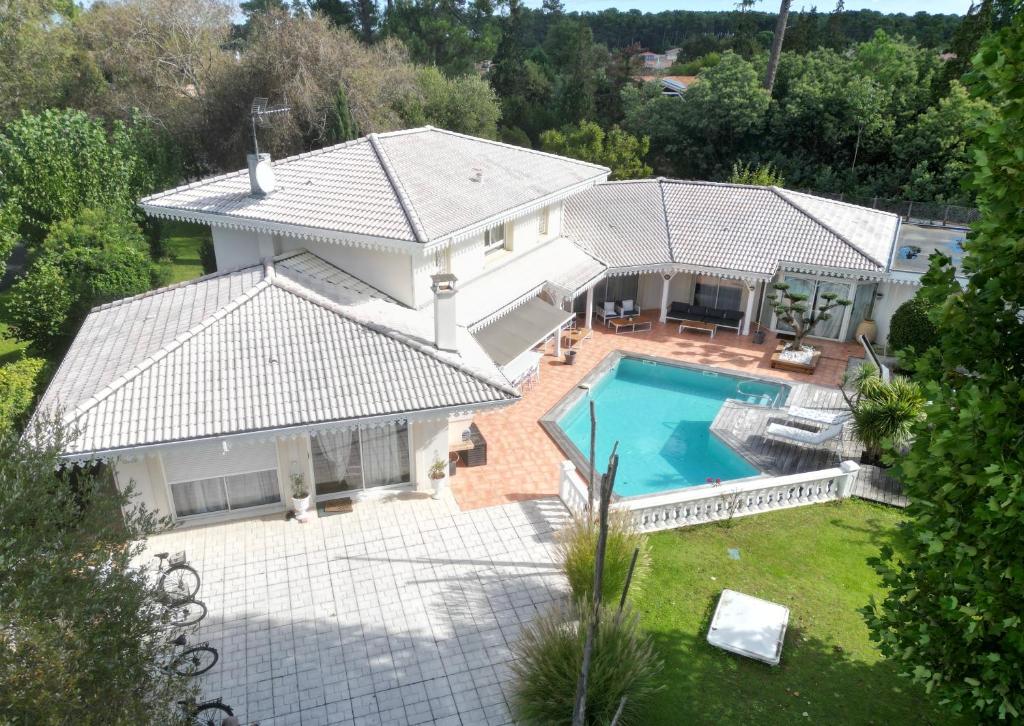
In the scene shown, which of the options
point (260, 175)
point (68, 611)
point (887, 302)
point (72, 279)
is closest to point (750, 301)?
point (887, 302)

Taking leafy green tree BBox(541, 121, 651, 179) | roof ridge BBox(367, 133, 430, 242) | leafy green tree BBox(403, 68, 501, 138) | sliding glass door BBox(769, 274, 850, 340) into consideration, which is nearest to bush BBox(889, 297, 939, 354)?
sliding glass door BBox(769, 274, 850, 340)

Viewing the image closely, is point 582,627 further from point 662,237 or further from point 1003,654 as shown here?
point 662,237

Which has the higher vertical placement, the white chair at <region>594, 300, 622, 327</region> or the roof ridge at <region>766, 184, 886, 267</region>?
the roof ridge at <region>766, 184, 886, 267</region>

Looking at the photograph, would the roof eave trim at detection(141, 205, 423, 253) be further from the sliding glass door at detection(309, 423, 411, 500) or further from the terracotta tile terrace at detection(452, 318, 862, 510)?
the terracotta tile terrace at detection(452, 318, 862, 510)

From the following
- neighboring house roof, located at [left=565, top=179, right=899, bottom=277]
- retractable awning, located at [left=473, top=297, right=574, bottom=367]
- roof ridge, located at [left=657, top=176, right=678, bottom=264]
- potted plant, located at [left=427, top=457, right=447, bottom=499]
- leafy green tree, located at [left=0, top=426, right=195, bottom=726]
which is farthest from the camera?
roof ridge, located at [left=657, top=176, right=678, bottom=264]

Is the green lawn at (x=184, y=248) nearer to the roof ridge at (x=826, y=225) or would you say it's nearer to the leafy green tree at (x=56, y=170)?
the leafy green tree at (x=56, y=170)
